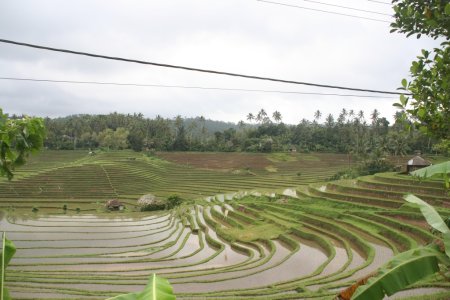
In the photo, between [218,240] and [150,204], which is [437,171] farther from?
[150,204]

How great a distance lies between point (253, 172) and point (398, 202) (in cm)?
3431

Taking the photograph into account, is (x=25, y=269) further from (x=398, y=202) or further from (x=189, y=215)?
(x=398, y=202)

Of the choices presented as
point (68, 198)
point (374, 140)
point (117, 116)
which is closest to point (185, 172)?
point (68, 198)

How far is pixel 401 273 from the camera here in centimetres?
387

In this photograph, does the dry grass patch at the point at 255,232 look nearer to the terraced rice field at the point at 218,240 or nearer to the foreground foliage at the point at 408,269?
the terraced rice field at the point at 218,240

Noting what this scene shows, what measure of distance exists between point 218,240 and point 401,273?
19671mm

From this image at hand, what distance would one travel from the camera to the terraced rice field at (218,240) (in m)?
14.2

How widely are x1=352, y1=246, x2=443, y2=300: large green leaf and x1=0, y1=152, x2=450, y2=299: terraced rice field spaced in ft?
17.2

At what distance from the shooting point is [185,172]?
187 feet

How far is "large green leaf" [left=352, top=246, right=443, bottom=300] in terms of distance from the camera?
371 cm

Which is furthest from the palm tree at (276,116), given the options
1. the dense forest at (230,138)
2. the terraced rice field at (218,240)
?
the terraced rice field at (218,240)

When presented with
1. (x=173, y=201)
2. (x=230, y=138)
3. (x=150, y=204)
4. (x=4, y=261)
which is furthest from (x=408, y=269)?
(x=230, y=138)

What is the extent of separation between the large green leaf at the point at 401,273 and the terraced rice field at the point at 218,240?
5.23 metres

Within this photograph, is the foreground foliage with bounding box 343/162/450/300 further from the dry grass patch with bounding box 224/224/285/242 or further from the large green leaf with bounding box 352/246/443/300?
the dry grass patch with bounding box 224/224/285/242
